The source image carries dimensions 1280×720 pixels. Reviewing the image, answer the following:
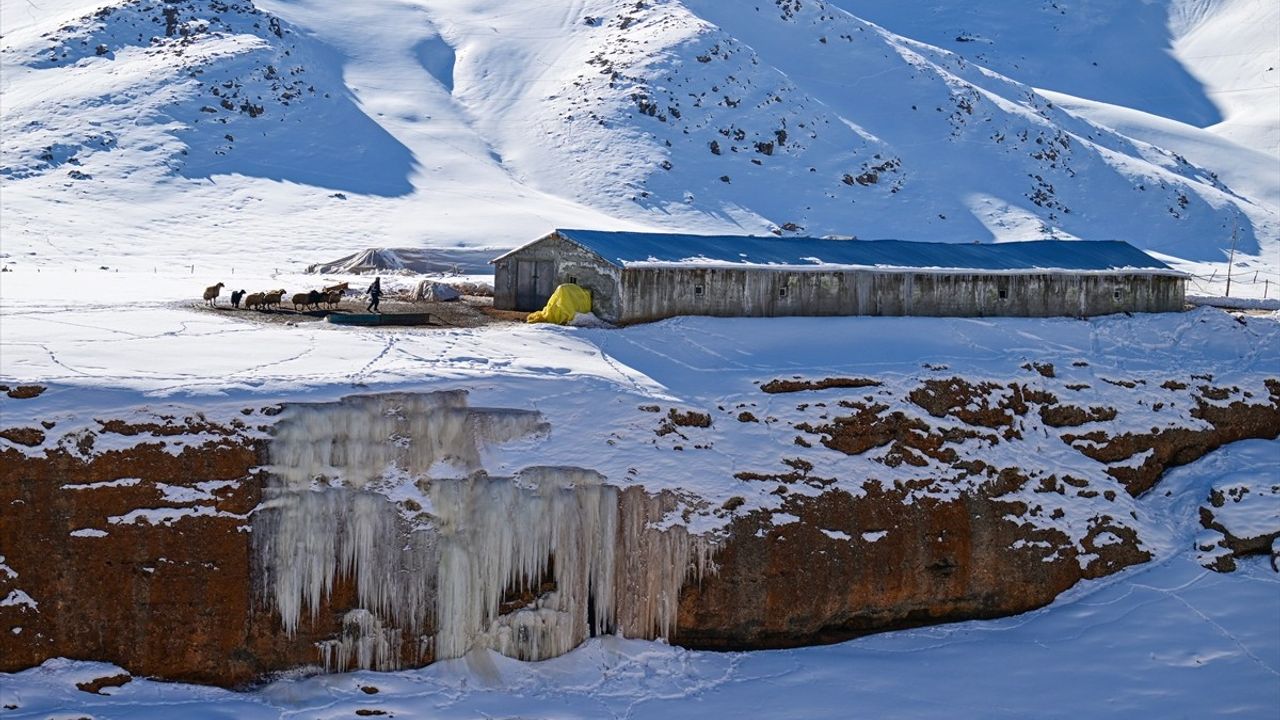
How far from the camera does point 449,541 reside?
2055cm

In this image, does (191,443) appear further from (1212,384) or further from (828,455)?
(1212,384)

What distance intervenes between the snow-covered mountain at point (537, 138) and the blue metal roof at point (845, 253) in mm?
20161

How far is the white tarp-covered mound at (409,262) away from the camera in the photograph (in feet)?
136

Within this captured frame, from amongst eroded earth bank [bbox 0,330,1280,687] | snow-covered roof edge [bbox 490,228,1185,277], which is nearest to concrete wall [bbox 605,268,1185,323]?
snow-covered roof edge [bbox 490,228,1185,277]

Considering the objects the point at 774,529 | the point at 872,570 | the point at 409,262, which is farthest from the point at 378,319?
the point at 409,262

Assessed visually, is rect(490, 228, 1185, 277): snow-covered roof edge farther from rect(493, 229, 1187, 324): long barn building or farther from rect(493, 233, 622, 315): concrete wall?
rect(493, 233, 622, 315): concrete wall

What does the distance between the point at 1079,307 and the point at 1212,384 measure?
408 cm

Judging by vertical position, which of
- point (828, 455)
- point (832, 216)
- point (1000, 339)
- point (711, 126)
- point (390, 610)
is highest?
point (711, 126)

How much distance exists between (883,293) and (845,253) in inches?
54.6

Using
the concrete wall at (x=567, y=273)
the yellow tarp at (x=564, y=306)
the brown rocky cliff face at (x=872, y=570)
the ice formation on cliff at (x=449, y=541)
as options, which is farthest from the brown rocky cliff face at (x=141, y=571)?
the concrete wall at (x=567, y=273)

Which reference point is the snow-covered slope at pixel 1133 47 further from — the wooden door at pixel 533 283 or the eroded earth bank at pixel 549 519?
the eroded earth bank at pixel 549 519

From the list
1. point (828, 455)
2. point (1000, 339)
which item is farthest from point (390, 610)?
point (1000, 339)

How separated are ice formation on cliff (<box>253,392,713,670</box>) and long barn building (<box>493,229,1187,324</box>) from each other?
21.7ft

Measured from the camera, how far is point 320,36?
255 feet
